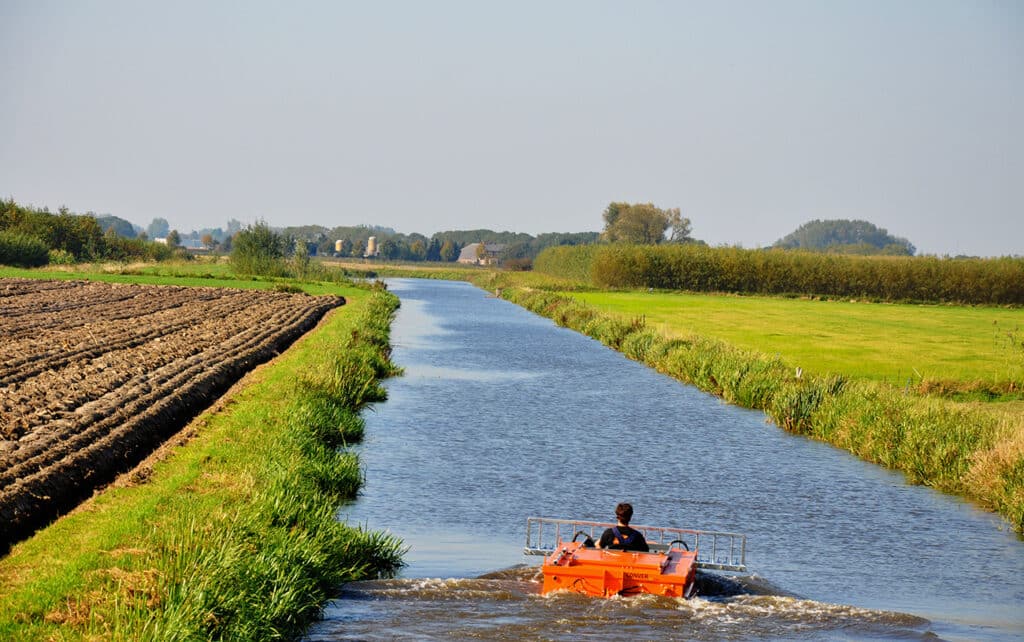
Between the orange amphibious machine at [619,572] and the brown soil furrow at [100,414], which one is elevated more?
the brown soil furrow at [100,414]

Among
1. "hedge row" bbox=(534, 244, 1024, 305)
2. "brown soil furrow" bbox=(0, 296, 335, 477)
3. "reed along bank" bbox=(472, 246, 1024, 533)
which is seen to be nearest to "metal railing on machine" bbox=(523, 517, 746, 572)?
"reed along bank" bbox=(472, 246, 1024, 533)

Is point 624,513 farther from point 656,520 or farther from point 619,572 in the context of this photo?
point 656,520

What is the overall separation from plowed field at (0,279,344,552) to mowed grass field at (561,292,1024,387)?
62.5 ft

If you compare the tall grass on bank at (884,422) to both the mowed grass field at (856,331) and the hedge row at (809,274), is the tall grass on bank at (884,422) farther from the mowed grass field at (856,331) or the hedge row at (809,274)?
the hedge row at (809,274)

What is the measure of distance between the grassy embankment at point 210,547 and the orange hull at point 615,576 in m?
2.45

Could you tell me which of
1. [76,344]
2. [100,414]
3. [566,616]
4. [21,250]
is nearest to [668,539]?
[566,616]

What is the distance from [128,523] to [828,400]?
67.3 feet

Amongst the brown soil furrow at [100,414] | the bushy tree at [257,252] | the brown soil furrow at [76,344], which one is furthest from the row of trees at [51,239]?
the brown soil furrow at [100,414]

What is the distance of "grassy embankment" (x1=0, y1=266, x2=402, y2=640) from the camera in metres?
11.1

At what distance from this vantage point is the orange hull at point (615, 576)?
14648 millimetres

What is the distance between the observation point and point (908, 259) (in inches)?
4409

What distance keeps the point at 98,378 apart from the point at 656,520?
14386 millimetres

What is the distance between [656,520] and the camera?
1992 cm

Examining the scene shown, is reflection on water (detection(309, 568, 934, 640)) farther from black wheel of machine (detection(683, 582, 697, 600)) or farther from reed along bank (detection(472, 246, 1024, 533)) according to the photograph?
reed along bank (detection(472, 246, 1024, 533))
